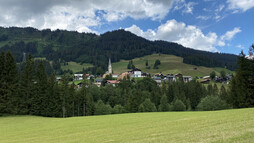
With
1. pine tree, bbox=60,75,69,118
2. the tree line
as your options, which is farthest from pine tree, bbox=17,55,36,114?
pine tree, bbox=60,75,69,118

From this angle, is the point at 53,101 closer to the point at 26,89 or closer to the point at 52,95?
the point at 52,95

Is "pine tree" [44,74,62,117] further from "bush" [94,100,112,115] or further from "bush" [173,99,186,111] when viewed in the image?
"bush" [173,99,186,111]

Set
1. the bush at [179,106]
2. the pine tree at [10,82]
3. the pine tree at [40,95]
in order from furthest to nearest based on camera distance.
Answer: the bush at [179,106] < the pine tree at [40,95] < the pine tree at [10,82]

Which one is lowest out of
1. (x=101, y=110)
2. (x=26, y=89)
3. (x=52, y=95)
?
(x=101, y=110)

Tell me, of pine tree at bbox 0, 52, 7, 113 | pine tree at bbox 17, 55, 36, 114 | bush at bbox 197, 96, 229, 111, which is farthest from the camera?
bush at bbox 197, 96, 229, 111

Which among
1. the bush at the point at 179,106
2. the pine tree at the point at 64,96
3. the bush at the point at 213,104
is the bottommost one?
the bush at the point at 179,106

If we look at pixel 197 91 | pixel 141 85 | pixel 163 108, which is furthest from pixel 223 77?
pixel 163 108

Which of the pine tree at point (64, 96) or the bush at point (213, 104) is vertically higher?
the pine tree at point (64, 96)

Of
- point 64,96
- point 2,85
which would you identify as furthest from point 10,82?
point 64,96

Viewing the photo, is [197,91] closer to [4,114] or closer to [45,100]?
[45,100]

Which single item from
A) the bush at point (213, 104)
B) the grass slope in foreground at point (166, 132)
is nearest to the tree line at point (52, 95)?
the bush at point (213, 104)

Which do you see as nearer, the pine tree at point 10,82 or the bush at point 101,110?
the pine tree at point 10,82

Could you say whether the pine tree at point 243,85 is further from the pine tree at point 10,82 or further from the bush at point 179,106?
the pine tree at point 10,82

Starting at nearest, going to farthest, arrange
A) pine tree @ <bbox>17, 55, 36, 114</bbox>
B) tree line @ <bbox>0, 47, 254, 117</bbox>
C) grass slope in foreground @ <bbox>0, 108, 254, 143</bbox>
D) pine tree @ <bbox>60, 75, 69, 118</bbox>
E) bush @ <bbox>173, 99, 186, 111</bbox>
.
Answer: grass slope in foreground @ <bbox>0, 108, 254, 143</bbox> < tree line @ <bbox>0, 47, 254, 117</bbox> < pine tree @ <bbox>17, 55, 36, 114</bbox> < pine tree @ <bbox>60, 75, 69, 118</bbox> < bush @ <bbox>173, 99, 186, 111</bbox>
